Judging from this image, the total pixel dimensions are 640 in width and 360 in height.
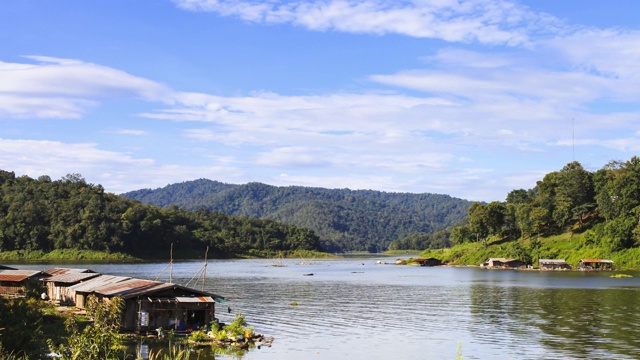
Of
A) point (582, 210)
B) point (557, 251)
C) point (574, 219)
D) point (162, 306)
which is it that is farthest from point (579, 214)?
point (162, 306)

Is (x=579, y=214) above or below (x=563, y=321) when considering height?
above

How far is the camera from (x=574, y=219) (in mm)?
184500

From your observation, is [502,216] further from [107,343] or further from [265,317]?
[107,343]

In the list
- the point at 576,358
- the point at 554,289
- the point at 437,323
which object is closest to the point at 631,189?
the point at 554,289

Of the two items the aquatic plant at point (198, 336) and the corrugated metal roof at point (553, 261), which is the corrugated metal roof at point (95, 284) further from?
the corrugated metal roof at point (553, 261)

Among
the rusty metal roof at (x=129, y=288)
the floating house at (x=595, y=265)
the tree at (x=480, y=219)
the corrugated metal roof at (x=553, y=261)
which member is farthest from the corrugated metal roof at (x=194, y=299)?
the tree at (x=480, y=219)

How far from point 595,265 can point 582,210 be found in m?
24.5

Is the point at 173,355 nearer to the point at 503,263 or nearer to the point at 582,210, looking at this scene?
the point at 503,263

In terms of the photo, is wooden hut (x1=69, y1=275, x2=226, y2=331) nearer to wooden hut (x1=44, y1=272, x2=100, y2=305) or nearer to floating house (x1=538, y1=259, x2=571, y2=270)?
wooden hut (x1=44, y1=272, x2=100, y2=305)

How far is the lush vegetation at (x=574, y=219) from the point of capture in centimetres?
15625

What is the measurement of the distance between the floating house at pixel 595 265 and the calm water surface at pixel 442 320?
44.1 metres

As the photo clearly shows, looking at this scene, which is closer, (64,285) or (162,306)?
(162,306)

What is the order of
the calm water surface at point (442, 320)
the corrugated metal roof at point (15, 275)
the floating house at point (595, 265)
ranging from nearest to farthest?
the calm water surface at point (442, 320)
the corrugated metal roof at point (15, 275)
the floating house at point (595, 265)

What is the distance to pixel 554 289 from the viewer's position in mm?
99625
